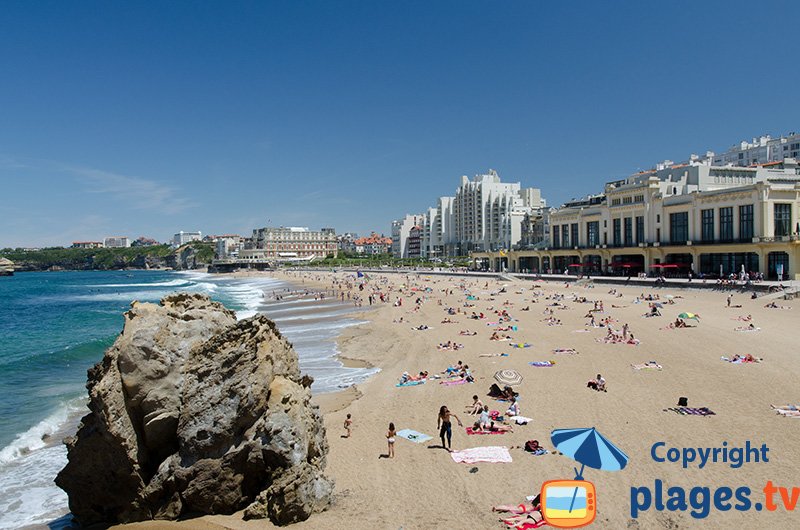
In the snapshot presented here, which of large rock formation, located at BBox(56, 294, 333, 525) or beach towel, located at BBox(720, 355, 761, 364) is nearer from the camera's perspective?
large rock formation, located at BBox(56, 294, 333, 525)

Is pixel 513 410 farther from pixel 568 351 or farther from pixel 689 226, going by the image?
pixel 689 226

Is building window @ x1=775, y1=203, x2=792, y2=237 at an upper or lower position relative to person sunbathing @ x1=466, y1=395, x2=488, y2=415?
upper

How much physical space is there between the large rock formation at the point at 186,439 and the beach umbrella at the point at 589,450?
3.95m

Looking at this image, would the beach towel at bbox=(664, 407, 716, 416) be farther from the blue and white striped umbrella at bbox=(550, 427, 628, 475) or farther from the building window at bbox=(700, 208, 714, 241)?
the building window at bbox=(700, 208, 714, 241)

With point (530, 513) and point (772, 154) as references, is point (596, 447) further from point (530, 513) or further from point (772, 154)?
point (772, 154)

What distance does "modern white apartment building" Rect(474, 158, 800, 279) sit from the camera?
42.1 metres

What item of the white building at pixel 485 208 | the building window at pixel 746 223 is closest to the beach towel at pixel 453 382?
the building window at pixel 746 223

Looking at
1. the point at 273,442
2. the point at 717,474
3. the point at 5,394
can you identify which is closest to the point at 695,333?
the point at 717,474

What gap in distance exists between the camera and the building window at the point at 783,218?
4219 cm

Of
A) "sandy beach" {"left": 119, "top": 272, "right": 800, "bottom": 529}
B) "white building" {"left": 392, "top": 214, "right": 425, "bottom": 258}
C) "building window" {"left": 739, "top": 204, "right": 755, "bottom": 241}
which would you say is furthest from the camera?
"white building" {"left": 392, "top": 214, "right": 425, "bottom": 258}

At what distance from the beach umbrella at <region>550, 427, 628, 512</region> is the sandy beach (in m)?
0.88

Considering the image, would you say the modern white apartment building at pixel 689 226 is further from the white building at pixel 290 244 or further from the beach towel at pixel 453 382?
the white building at pixel 290 244

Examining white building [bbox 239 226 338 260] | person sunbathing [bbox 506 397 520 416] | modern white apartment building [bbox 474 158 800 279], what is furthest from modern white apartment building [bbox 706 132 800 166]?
white building [bbox 239 226 338 260]

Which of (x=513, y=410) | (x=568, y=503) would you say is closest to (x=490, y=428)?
(x=513, y=410)
